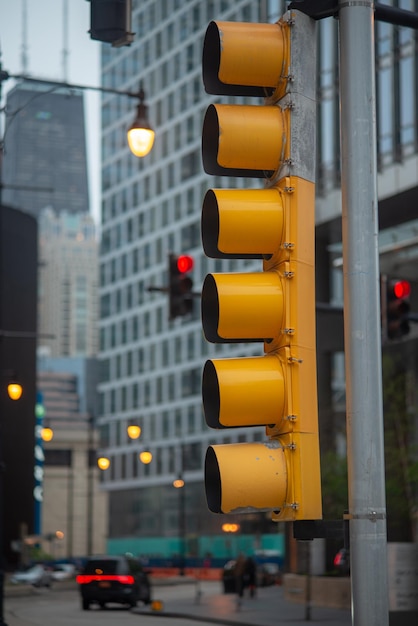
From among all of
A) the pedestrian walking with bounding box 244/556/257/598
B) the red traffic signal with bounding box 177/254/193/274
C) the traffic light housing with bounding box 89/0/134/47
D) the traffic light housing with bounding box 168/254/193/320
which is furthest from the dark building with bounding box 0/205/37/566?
the traffic light housing with bounding box 89/0/134/47

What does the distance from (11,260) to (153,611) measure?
6300cm

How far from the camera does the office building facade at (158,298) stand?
9944cm

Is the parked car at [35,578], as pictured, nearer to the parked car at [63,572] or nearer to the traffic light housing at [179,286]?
the parked car at [63,572]

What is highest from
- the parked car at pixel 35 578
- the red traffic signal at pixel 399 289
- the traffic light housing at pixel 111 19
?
the red traffic signal at pixel 399 289

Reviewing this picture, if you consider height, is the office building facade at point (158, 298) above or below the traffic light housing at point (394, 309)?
above

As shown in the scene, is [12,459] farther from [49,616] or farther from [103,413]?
[49,616]

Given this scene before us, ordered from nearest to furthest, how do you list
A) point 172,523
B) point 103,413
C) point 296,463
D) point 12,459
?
1. point 296,463
2. point 12,459
3. point 172,523
4. point 103,413

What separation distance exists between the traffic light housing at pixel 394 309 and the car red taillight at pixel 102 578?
21.6 m

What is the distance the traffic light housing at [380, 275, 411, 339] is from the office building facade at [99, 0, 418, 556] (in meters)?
67.0

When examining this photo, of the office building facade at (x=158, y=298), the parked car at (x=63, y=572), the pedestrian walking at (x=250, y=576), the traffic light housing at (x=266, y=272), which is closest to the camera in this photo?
the traffic light housing at (x=266, y=272)

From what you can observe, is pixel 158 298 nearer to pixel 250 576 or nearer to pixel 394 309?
pixel 250 576

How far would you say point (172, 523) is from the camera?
104125 millimetres

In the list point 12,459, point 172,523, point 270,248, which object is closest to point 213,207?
point 270,248

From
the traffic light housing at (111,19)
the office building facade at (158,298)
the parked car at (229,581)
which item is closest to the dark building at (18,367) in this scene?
the office building facade at (158,298)
